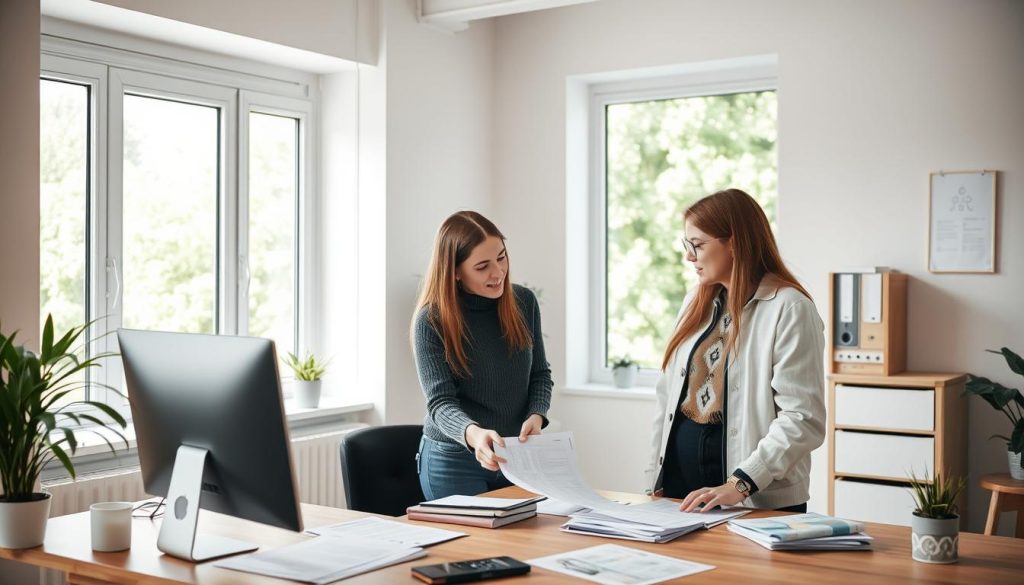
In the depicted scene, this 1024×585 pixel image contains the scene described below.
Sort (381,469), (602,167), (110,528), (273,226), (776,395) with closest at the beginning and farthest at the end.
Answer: (110,528) < (776,395) < (381,469) < (273,226) < (602,167)

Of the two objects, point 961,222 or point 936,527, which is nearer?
point 936,527

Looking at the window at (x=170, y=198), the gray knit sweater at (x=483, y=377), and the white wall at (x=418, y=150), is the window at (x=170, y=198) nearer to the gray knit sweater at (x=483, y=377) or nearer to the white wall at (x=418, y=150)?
the white wall at (x=418, y=150)

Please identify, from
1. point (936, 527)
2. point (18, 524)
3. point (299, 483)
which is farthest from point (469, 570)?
point (299, 483)

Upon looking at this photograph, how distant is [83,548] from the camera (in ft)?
6.90

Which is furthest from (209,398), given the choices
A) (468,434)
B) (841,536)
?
(841,536)

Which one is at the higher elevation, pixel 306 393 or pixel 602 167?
pixel 602 167

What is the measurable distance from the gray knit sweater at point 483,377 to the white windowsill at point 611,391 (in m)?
1.95

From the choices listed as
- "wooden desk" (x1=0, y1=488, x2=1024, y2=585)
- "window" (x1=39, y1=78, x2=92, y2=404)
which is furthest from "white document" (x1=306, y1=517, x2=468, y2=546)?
"window" (x1=39, y1=78, x2=92, y2=404)

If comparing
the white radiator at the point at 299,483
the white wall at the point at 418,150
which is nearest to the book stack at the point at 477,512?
the white radiator at the point at 299,483

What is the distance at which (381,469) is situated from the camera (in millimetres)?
3021

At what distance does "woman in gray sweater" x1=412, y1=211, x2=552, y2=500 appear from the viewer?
2740mm

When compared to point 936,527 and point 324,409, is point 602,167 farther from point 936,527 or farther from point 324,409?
point 936,527

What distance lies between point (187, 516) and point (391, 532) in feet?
1.40

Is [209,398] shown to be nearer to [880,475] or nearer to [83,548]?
[83,548]
